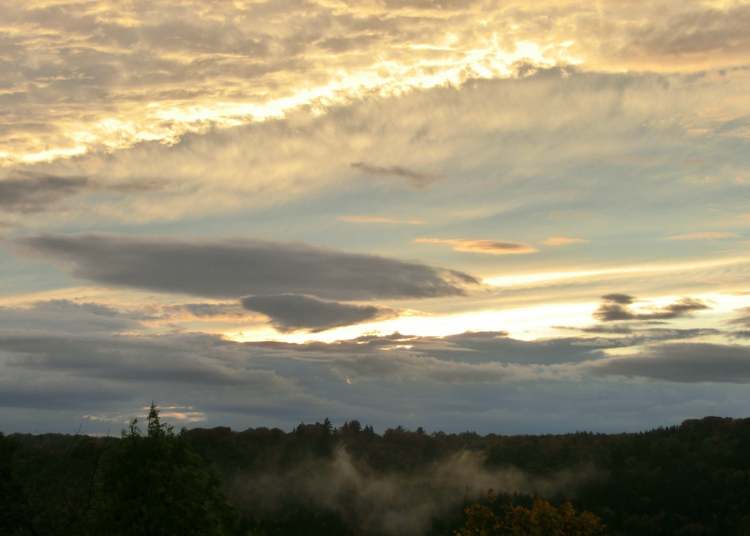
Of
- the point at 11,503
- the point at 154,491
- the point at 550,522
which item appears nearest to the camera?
the point at 154,491

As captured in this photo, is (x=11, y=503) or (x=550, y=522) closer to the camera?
(x=11, y=503)

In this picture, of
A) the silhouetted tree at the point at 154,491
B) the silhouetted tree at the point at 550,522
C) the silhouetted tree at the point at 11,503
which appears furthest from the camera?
the silhouetted tree at the point at 550,522

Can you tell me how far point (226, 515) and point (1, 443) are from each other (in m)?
22.1

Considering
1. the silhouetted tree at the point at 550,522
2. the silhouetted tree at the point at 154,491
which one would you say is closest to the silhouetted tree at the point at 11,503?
the silhouetted tree at the point at 154,491

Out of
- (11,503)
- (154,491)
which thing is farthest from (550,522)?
(11,503)

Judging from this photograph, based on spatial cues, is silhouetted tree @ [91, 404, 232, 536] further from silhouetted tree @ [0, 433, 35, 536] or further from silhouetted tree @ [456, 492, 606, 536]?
silhouetted tree @ [456, 492, 606, 536]

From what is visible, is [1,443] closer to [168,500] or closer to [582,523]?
[168,500]

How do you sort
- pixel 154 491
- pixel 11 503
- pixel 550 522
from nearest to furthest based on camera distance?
pixel 154 491 < pixel 11 503 < pixel 550 522

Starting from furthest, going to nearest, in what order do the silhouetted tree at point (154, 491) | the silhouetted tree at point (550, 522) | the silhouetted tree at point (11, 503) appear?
the silhouetted tree at point (550, 522)
the silhouetted tree at point (11, 503)
the silhouetted tree at point (154, 491)

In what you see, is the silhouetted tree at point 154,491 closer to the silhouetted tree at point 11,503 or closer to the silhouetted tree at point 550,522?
the silhouetted tree at point 11,503

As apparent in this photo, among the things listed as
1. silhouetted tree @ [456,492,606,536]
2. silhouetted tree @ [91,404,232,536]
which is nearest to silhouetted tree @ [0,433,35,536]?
silhouetted tree @ [91,404,232,536]

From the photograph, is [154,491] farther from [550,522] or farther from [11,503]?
[550,522]

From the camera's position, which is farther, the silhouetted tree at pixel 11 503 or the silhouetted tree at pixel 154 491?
the silhouetted tree at pixel 11 503

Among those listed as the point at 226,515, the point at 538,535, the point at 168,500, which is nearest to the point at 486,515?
the point at 538,535
